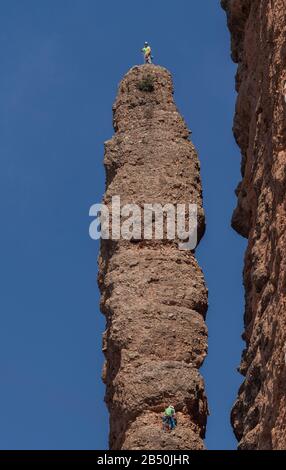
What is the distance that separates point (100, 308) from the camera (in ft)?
108

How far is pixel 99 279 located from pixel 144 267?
5.40 feet

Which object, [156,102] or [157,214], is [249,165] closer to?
A: [157,214]

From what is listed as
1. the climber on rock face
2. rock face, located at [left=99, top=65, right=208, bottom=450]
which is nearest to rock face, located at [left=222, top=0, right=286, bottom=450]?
the climber on rock face

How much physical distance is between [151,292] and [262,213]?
8.52 meters

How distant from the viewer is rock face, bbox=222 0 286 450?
21094 millimetres

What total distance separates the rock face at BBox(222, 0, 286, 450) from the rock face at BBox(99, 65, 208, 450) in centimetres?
462

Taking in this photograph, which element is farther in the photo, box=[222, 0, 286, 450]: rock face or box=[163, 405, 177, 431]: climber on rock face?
box=[163, 405, 177, 431]: climber on rock face

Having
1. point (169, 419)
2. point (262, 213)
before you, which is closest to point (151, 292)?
point (169, 419)

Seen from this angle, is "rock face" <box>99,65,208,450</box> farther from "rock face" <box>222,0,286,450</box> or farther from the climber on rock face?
"rock face" <box>222,0,286,450</box>

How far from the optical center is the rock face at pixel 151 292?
99.3 ft

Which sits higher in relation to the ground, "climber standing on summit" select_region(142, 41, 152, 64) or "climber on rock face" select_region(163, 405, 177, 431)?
"climber standing on summit" select_region(142, 41, 152, 64)

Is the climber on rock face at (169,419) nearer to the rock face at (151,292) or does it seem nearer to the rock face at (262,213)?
the rock face at (151,292)

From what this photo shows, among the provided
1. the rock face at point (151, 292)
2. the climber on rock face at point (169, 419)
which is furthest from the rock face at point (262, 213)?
the rock face at point (151, 292)

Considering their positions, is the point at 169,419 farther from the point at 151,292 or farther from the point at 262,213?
the point at 262,213
